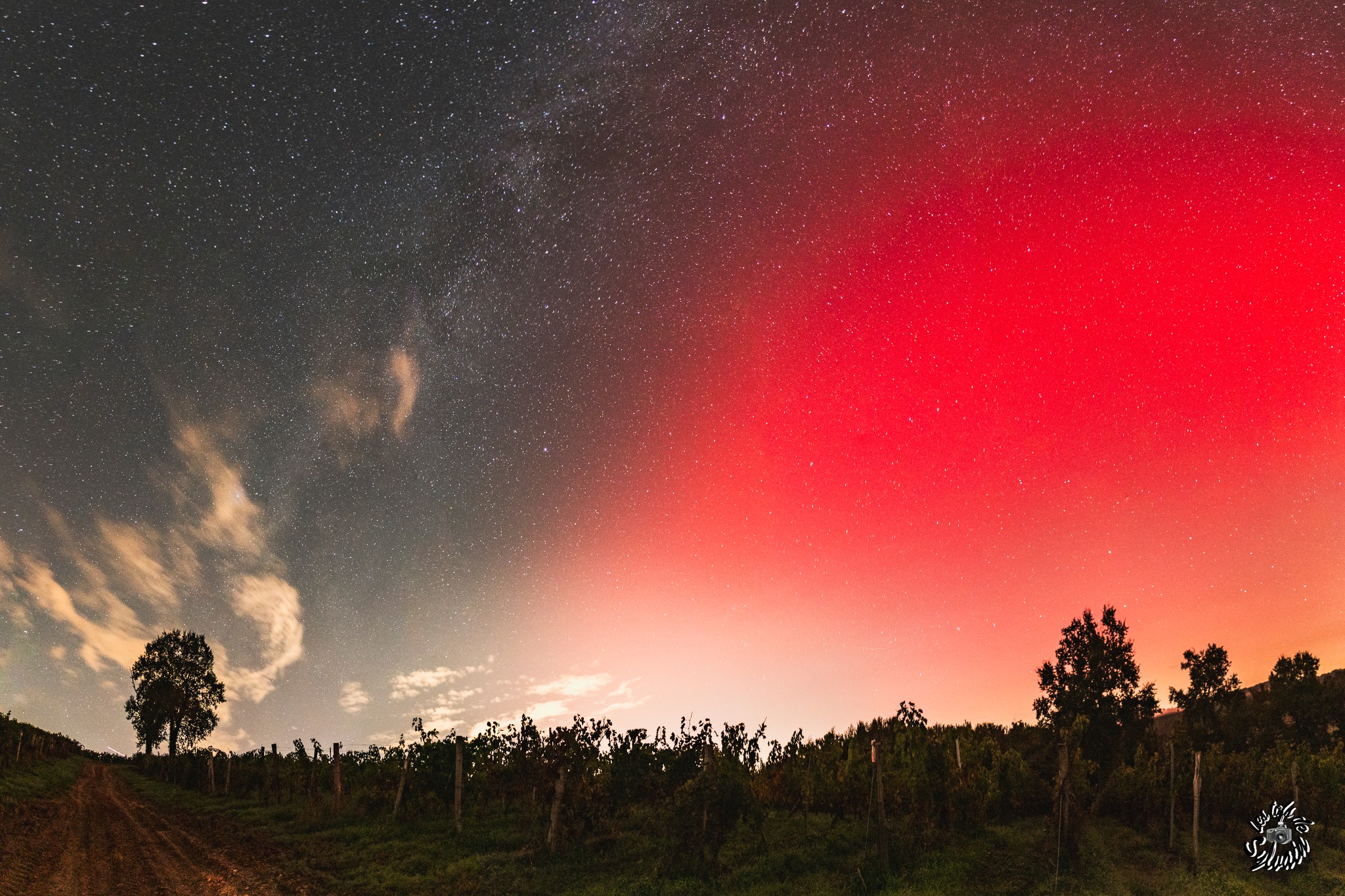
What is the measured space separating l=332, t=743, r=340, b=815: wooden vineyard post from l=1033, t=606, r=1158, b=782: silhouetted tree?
3502cm

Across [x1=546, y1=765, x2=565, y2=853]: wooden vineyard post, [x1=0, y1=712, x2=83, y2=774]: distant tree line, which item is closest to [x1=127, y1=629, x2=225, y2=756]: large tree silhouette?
[x1=0, y1=712, x2=83, y2=774]: distant tree line

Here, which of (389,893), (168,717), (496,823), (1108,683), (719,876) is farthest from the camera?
(168,717)

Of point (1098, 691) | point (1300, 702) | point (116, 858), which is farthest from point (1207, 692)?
point (116, 858)

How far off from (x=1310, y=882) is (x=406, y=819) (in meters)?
26.1

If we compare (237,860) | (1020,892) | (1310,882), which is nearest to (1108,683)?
(1310,882)

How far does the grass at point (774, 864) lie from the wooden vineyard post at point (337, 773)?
1851mm

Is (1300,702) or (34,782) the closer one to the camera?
(34,782)

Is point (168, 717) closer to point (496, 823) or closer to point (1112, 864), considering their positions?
point (496, 823)

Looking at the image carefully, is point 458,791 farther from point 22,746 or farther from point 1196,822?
point 22,746

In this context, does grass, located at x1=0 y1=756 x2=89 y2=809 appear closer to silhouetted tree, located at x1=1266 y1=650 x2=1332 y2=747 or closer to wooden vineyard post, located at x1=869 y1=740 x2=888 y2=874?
wooden vineyard post, located at x1=869 y1=740 x2=888 y2=874

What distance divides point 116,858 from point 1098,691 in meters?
45.6

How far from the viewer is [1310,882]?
716 inches

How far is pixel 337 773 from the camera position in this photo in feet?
80.4

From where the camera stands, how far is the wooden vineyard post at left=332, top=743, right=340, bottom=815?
78.5ft
